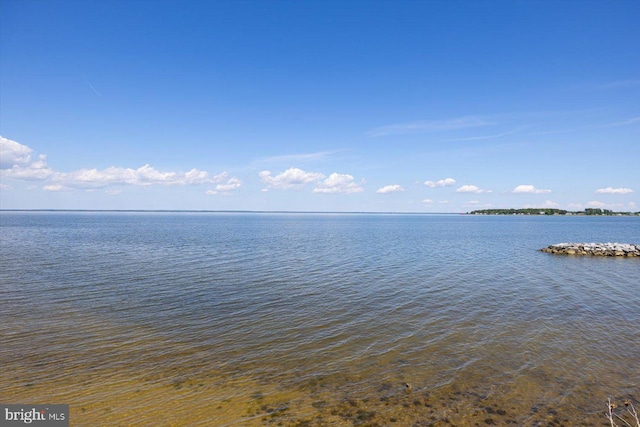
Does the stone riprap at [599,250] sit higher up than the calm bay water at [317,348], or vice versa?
the stone riprap at [599,250]

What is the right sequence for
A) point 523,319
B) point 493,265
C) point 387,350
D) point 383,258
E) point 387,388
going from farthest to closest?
point 383,258, point 493,265, point 523,319, point 387,350, point 387,388

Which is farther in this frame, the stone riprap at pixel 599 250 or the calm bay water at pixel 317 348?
the stone riprap at pixel 599 250

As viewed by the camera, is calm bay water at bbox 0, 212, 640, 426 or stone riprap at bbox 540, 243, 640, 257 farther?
stone riprap at bbox 540, 243, 640, 257

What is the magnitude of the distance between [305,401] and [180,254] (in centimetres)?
3502

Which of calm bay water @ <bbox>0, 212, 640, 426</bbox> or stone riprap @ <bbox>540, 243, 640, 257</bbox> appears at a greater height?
stone riprap @ <bbox>540, 243, 640, 257</bbox>

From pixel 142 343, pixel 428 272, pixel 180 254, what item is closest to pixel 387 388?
pixel 142 343

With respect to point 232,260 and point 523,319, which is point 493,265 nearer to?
point 523,319

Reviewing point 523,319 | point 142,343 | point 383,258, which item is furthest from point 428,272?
point 142,343

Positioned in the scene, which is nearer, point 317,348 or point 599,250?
point 317,348

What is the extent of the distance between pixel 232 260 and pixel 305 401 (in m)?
28.2

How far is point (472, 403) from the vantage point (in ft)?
30.6

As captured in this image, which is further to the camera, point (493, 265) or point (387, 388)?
point (493, 265)

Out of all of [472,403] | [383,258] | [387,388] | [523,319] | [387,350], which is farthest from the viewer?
[383,258]

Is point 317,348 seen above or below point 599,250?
below
